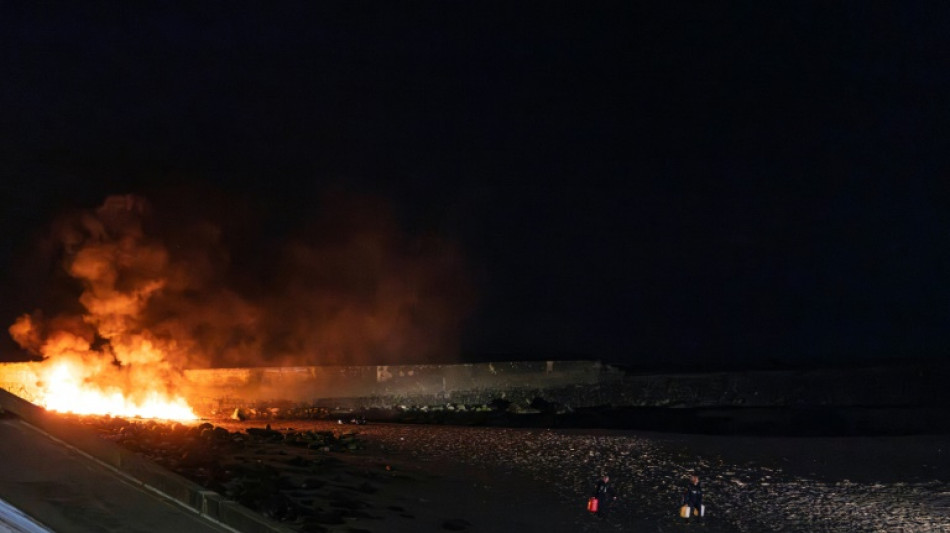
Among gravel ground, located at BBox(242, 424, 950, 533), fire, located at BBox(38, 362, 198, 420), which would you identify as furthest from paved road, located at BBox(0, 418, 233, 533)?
fire, located at BBox(38, 362, 198, 420)

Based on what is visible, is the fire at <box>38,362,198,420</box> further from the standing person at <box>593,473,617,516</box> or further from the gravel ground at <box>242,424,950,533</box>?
the standing person at <box>593,473,617,516</box>

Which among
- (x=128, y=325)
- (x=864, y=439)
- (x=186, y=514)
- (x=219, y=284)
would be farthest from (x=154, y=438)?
(x=864, y=439)

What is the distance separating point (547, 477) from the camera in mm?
12258

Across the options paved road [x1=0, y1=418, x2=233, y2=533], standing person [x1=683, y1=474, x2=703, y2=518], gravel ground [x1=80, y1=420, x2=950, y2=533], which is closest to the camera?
paved road [x1=0, y1=418, x2=233, y2=533]

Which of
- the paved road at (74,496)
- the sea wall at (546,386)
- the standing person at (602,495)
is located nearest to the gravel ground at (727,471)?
the standing person at (602,495)

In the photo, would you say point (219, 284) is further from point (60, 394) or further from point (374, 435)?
point (374, 435)

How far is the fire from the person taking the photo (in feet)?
54.4

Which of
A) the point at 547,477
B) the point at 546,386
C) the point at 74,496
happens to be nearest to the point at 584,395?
the point at 546,386

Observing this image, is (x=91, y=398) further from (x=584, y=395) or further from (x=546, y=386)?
(x=584, y=395)

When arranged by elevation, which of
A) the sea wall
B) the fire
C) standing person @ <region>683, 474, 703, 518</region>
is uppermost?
the sea wall

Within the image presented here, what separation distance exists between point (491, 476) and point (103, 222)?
37.8ft

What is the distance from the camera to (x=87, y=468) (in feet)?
25.5

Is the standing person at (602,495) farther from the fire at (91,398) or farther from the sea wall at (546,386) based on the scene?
the sea wall at (546,386)

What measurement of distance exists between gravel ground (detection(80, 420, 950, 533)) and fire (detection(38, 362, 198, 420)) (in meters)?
1.83
